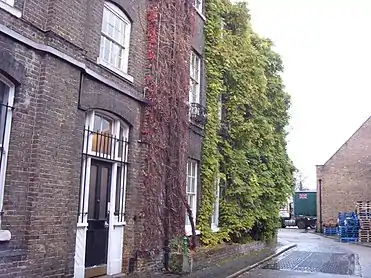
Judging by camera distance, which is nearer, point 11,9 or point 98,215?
point 11,9

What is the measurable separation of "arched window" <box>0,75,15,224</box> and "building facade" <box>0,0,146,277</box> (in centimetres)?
2

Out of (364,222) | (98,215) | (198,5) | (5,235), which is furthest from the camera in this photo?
(364,222)

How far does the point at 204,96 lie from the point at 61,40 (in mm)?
7883

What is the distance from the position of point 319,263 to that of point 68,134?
10.1 m

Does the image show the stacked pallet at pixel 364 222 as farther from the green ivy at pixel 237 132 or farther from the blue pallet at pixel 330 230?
the green ivy at pixel 237 132

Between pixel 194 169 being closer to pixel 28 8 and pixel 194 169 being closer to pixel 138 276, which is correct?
pixel 138 276

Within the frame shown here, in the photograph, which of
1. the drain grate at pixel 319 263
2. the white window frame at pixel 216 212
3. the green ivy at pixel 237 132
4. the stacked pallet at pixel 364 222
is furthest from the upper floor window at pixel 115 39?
the stacked pallet at pixel 364 222

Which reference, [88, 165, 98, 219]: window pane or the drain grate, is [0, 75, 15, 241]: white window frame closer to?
[88, 165, 98, 219]: window pane

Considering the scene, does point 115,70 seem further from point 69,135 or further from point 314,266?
point 314,266

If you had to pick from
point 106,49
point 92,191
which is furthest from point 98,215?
point 106,49

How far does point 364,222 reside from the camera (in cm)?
2697

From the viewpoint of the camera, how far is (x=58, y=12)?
822 cm

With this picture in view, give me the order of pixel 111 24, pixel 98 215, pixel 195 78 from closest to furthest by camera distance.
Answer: pixel 98 215, pixel 111 24, pixel 195 78

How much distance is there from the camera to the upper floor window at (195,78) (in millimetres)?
14821
